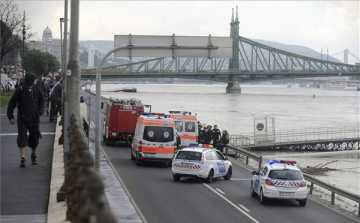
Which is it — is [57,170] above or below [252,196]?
above

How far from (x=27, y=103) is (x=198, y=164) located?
12153mm

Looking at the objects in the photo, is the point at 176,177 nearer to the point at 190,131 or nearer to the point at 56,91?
the point at 56,91

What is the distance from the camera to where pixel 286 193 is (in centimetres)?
1994

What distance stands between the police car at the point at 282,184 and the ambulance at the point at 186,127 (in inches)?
584

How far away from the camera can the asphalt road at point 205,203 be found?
55.9ft

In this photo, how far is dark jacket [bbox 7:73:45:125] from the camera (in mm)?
12307

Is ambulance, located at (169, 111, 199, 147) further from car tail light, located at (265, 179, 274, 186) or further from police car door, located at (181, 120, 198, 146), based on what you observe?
car tail light, located at (265, 179, 274, 186)

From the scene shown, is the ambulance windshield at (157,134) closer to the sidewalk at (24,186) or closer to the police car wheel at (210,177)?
the police car wheel at (210,177)

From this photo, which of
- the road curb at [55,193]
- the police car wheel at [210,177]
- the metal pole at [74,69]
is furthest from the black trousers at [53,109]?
the metal pole at [74,69]

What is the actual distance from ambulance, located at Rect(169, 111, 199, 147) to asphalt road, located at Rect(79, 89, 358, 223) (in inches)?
346

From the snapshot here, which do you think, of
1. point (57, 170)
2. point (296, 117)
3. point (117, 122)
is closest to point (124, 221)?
point (57, 170)

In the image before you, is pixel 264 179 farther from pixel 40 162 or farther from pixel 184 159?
pixel 40 162

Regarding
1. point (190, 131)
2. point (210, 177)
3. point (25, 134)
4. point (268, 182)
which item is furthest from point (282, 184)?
point (190, 131)

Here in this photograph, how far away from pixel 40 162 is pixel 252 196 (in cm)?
835
